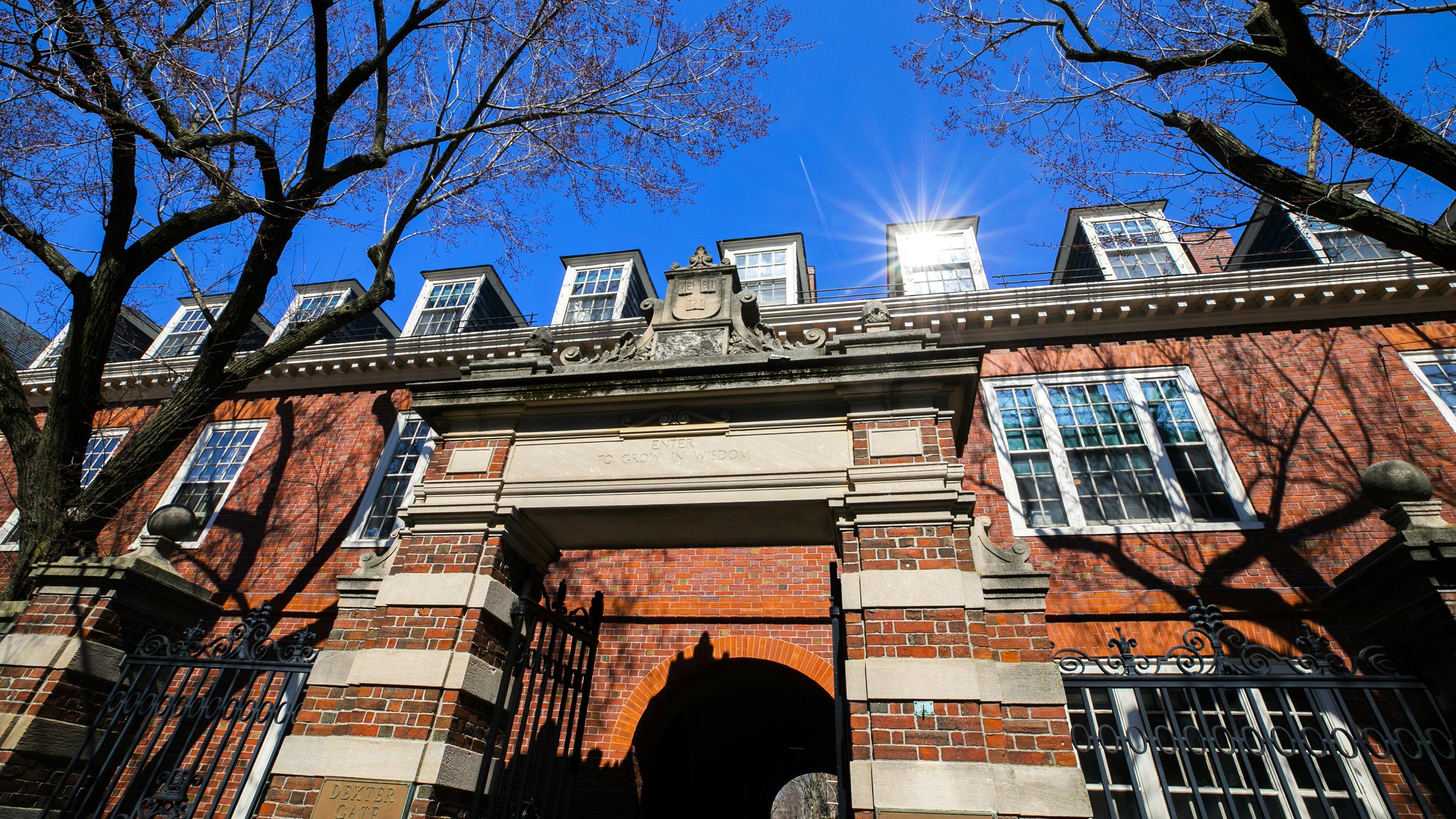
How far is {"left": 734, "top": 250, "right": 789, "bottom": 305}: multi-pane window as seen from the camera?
13.1m

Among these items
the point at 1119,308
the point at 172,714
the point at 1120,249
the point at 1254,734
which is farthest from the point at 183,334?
the point at 1254,734

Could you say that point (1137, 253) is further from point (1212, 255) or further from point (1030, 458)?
point (1030, 458)

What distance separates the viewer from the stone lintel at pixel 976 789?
3988mm

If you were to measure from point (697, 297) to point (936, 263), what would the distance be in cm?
730

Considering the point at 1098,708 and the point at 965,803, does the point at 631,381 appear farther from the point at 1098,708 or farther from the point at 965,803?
the point at 1098,708

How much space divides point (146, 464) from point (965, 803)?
28.3 ft

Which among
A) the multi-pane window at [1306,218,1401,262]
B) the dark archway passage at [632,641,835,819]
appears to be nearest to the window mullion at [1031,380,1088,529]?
the dark archway passage at [632,641,835,819]

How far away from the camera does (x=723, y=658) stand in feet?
29.2

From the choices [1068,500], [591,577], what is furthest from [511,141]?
[1068,500]

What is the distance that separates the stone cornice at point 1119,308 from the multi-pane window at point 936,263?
139 cm

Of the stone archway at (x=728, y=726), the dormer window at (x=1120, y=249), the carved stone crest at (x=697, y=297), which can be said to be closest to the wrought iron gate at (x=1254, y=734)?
the stone archway at (x=728, y=726)

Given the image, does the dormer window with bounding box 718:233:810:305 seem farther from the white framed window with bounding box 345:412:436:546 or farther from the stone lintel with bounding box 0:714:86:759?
the stone lintel with bounding box 0:714:86:759

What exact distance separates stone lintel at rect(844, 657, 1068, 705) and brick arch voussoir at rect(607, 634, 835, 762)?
4402 millimetres

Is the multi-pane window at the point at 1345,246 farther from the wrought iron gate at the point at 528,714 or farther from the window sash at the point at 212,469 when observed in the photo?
the window sash at the point at 212,469
